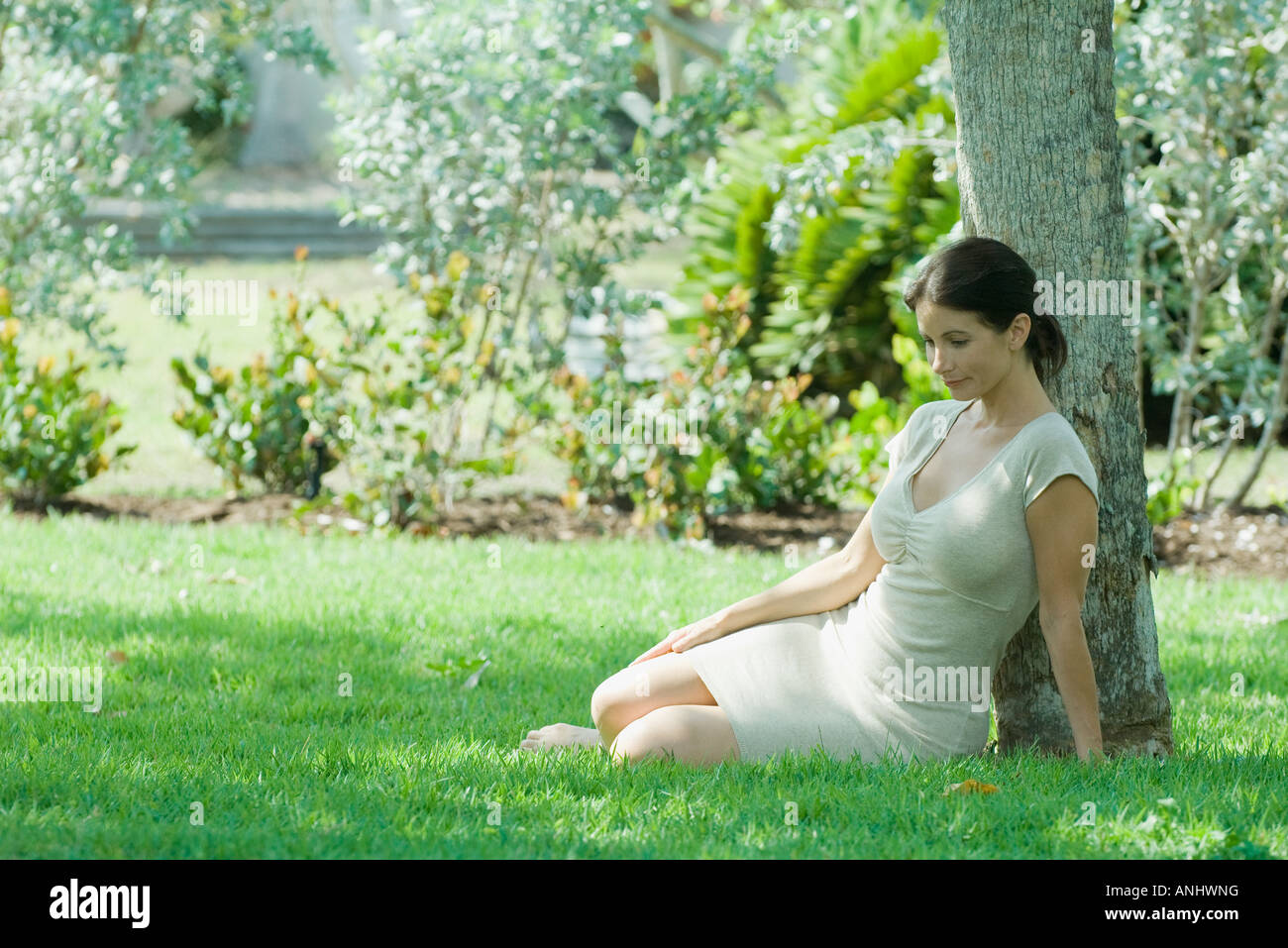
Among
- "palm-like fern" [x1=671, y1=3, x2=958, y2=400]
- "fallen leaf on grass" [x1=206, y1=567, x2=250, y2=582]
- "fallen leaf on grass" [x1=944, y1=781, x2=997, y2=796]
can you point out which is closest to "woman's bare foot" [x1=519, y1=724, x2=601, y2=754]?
"fallen leaf on grass" [x1=944, y1=781, x2=997, y2=796]

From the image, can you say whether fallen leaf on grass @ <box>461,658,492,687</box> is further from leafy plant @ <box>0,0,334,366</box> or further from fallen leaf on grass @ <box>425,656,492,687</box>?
leafy plant @ <box>0,0,334,366</box>

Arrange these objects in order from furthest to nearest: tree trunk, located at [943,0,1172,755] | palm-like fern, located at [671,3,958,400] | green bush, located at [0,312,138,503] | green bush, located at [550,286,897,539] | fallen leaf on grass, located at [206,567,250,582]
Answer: palm-like fern, located at [671,3,958,400] → green bush, located at [0,312,138,503] → green bush, located at [550,286,897,539] → fallen leaf on grass, located at [206,567,250,582] → tree trunk, located at [943,0,1172,755]

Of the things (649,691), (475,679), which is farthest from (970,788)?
(475,679)

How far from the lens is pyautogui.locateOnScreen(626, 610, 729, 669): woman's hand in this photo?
411cm

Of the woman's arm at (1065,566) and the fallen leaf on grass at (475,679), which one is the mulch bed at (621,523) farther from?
the woman's arm at (1065,566)

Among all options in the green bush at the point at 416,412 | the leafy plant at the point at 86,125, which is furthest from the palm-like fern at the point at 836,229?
the leafy plant at the point at 86,125

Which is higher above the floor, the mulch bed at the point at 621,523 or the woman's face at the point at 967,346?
the woman's face at the point at 967,346

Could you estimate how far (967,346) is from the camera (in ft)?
11.9

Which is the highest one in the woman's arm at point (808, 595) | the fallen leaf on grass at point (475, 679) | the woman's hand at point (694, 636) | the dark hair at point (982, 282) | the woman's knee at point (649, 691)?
the dark hair at point (982, 282)

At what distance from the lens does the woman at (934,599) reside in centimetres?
361

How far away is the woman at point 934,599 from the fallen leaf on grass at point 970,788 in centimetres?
27

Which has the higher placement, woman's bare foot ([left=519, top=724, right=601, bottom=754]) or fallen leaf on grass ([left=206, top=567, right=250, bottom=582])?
fallen leaf on grass ([left=206, top=567, right=250, bottom=582])

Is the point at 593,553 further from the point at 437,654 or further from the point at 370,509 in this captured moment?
the point at 437,654

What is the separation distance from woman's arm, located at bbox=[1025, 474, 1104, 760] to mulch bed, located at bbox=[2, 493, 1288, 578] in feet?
12.0
